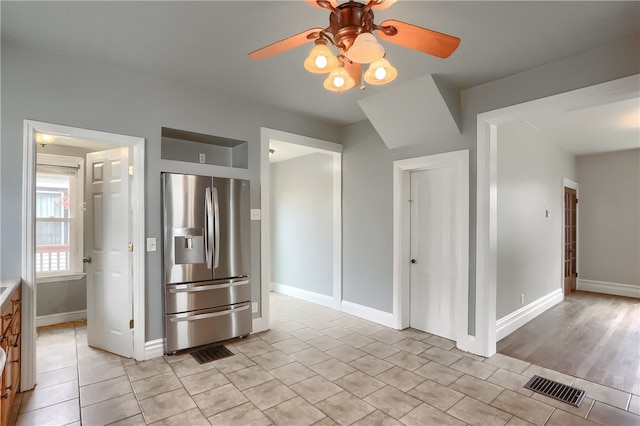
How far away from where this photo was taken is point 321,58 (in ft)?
5.99

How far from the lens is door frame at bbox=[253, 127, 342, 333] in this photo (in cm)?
406

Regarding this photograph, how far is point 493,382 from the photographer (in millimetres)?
2809

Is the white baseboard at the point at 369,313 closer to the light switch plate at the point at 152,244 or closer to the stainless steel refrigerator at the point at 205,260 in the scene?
the stainless steel refrigerator at the point at 205,260

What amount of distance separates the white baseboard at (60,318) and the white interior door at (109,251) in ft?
4.11

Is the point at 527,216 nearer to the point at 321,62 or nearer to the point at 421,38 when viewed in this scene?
the point at 421,38

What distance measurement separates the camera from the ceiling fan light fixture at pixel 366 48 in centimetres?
160

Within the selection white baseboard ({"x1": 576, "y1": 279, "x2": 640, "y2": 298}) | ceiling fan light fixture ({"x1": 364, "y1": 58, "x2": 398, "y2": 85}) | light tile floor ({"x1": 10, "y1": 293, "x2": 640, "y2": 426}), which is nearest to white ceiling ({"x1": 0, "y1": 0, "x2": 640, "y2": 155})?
ceiling fan light fixture ({"x1": 364, "y1": 58, "x2": 398, "y2": 85})

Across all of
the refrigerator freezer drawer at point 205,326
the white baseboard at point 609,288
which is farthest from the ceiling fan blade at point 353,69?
the white baseboard at point 609,288

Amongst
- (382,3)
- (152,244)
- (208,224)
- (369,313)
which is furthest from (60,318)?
(382,3)

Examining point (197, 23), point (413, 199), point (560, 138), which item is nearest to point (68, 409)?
point (197, 23)

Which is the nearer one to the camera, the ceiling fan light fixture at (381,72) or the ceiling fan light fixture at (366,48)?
the ceiling fan light fixture at (366,48)

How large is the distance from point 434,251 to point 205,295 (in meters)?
2.73

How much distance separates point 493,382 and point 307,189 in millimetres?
3969

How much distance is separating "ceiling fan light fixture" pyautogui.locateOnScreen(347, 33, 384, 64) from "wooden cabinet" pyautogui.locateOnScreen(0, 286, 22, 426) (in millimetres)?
2588
